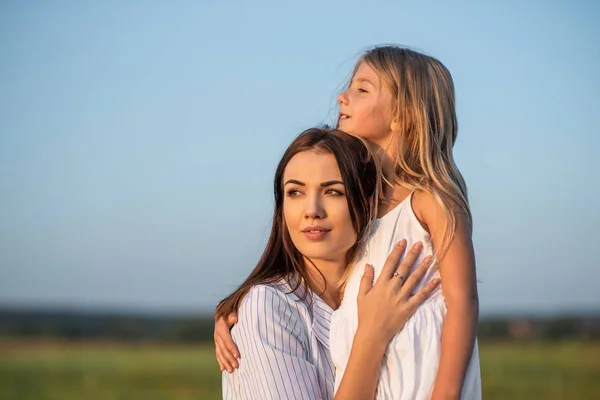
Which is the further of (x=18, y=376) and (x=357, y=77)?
(x=18, y=376)

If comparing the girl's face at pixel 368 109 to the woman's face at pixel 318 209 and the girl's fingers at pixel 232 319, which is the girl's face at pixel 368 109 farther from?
the girl's fingers at pixel 232 319

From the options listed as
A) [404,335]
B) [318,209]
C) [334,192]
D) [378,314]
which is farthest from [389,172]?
[404,335]

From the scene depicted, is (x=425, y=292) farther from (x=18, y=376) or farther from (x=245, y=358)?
(x=18, y=376)

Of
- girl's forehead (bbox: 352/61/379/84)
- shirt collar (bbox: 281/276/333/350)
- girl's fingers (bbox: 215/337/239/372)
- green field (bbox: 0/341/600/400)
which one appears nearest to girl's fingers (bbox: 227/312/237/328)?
girl's fingers (bbox: 215/337/239/372)

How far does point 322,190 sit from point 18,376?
38.3 meters

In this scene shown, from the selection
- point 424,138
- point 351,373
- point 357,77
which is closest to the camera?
point 351,373

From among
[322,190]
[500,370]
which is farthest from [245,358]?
[500,370]

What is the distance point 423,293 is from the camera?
4.62m

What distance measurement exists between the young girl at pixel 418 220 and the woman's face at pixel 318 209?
23 cm

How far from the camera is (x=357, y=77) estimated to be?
16.8 ft

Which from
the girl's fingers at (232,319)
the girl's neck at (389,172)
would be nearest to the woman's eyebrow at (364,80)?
the girl's neck at (389,172)

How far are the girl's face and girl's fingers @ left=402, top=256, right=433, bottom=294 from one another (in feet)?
2.58

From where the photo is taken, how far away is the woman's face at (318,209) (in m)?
4.79

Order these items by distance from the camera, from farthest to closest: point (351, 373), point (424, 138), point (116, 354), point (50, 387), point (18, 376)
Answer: point (116, 354) → point (18, 376) → point (50, 387) → point (424, 138) → point (351, 373)
